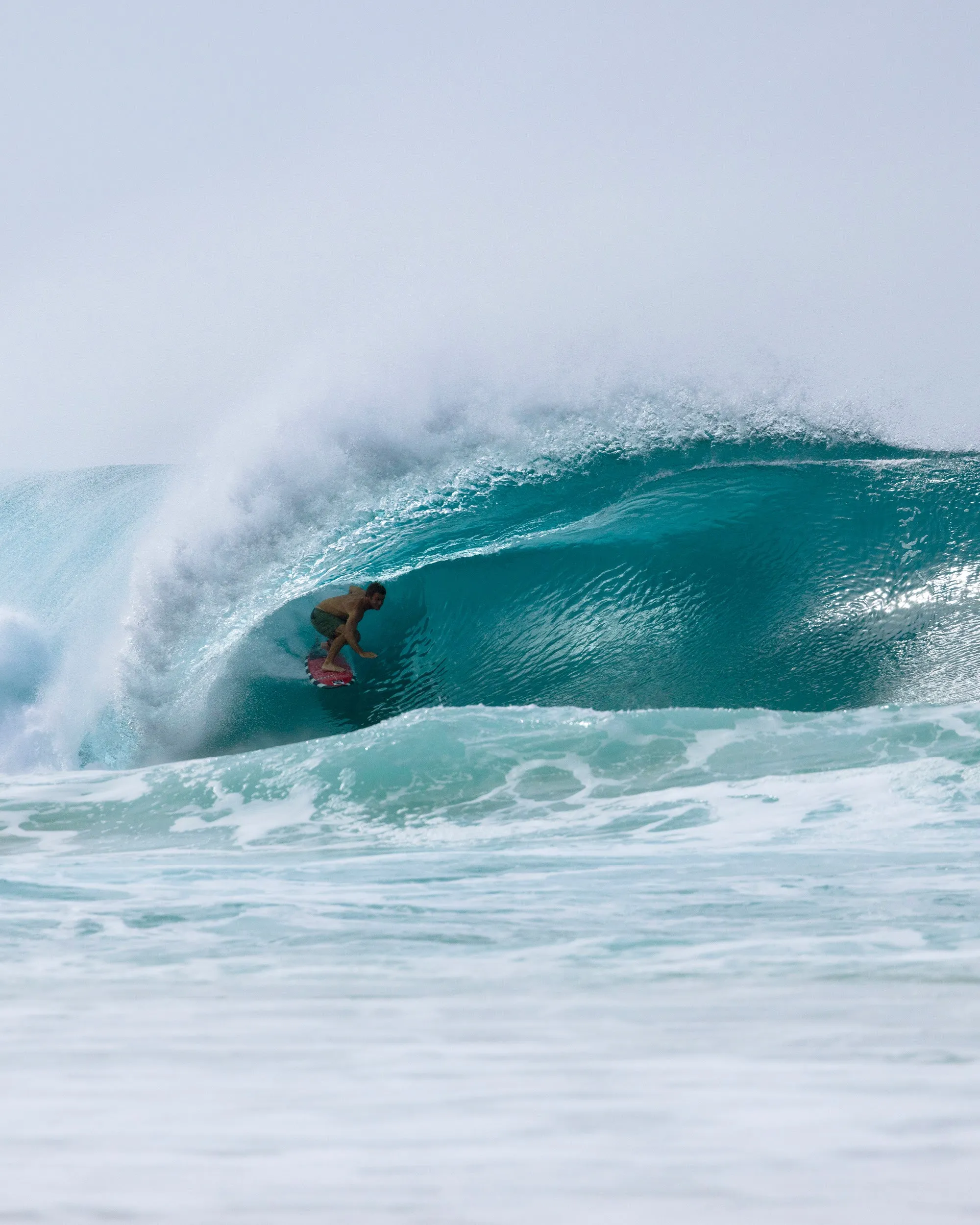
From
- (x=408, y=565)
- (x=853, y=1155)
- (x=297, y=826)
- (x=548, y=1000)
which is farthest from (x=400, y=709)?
(x=853, y=1155)

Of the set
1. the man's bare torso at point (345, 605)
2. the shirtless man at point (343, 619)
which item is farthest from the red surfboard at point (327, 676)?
the man's bare torso at point (345, 605)

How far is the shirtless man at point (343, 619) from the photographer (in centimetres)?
662

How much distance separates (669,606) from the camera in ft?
22.6

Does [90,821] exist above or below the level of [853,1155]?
above

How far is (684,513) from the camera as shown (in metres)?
7.27

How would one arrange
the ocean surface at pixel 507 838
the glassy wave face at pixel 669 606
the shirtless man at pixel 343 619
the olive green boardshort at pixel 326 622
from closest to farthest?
1. the ocean surface at pixel 507 838
2. the glassy wave face at pixel 669 606
3. the shirtless man at pixel 343 619
4. the olive green boardshort at pixel 326 622

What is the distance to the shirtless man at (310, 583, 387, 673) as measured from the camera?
662 cm

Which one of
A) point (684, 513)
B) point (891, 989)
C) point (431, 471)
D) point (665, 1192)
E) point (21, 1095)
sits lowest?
point (891, 989)

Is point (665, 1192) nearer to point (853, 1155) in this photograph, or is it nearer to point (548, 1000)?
point (853, 1155)

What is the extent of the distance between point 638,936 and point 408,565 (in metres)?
4.38

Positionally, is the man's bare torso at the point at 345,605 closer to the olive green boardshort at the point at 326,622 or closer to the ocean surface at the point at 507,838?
the olive green boardshort at the point at 326,622

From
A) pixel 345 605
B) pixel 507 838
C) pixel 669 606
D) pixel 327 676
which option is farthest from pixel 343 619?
pixel 507 838

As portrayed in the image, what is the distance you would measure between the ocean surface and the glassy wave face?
1.1 inches

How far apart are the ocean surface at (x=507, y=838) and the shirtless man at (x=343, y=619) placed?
0.21 m
